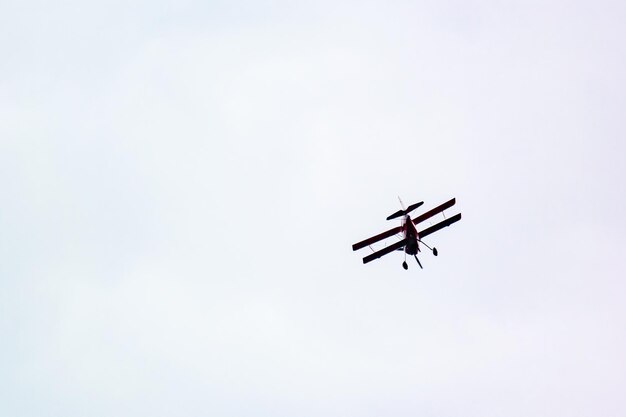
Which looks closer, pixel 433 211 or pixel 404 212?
pixel 404 212

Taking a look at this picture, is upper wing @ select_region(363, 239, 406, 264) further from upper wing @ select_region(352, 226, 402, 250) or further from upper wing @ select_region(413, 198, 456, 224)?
upper wing @ select_region(413, 198, 456, 224)

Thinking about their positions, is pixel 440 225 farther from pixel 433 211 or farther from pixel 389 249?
pixel 389 249

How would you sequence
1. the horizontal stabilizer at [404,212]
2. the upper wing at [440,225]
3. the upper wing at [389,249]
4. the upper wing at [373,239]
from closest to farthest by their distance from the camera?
the horizontal stabilizer at [404,212] < the upper wing at [389,249] < the upper wing at [440,225] < the upper wing at [373,239]

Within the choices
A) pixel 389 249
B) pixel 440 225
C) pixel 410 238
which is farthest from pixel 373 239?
pixel 440 225

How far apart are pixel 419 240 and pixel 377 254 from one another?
12.8ft

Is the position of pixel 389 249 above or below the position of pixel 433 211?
below

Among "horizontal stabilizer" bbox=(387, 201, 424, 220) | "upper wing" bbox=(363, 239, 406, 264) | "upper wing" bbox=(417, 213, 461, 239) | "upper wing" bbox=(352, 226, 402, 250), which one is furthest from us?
"upper wing" bbox=(352, 226, 402, 250)

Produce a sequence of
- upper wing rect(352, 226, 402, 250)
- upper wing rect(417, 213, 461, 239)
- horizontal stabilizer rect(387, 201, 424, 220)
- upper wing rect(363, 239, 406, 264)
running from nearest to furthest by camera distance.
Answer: horizontal stabilizer rect(387, 201, 424, 220)
upper wing rect(363, 239, 406, 264)
upper wing rect(417, 213, 461, 239)
upper wing rect(352, 226, 402, 250)

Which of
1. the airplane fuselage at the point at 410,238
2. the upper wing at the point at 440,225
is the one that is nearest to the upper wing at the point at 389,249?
the airplane fuselage at the point at 410,238

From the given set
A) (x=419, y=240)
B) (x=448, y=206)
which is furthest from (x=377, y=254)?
(x=448, y=206)

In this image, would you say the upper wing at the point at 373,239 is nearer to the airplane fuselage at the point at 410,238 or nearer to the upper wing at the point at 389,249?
the upper wing at the point at 389,249

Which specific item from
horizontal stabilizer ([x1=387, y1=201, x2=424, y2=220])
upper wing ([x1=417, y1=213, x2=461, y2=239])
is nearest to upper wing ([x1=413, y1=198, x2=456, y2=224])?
upper wing ([x1=417, y1=213, x2=461, y2=239])

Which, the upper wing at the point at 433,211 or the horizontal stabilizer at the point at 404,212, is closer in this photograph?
the horizontal stabilizer at the point at 404,212

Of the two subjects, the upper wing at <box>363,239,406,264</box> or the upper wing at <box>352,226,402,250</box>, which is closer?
the upper wing at <box>363,239,406,264</box>
